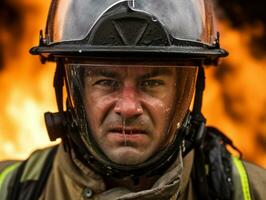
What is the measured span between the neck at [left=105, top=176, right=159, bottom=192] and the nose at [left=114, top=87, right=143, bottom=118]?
32 centimetres

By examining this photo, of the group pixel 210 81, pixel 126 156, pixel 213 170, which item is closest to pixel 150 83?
pixel 126 156

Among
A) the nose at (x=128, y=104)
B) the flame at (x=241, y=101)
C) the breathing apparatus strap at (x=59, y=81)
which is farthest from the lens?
the flame at (x=241, y=101)

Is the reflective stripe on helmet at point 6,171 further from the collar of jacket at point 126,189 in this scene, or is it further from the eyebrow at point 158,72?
the eyebrow at point 158,72

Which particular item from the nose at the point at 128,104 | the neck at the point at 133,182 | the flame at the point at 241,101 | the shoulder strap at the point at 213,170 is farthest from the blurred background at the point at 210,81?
the nose at the point at 128,104

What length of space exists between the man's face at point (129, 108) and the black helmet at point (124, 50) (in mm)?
25

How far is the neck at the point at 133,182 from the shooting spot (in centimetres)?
292

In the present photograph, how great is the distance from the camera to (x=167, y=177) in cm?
283

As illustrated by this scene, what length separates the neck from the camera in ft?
9.59

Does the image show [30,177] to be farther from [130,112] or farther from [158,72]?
[158,72]

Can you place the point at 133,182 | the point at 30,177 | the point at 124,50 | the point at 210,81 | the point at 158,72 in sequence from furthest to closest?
the point at 210,81 → the point at 30,177 → the point at 133,182 → the point at 158,72 → the point at 124,50

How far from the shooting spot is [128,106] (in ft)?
8.88

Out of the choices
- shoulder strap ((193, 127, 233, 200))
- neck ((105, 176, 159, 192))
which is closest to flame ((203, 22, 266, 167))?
shoulder strap ((193, 127, 233, 200))

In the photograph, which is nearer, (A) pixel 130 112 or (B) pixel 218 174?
(A) pixel 130 112

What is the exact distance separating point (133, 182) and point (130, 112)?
1.14 ft
